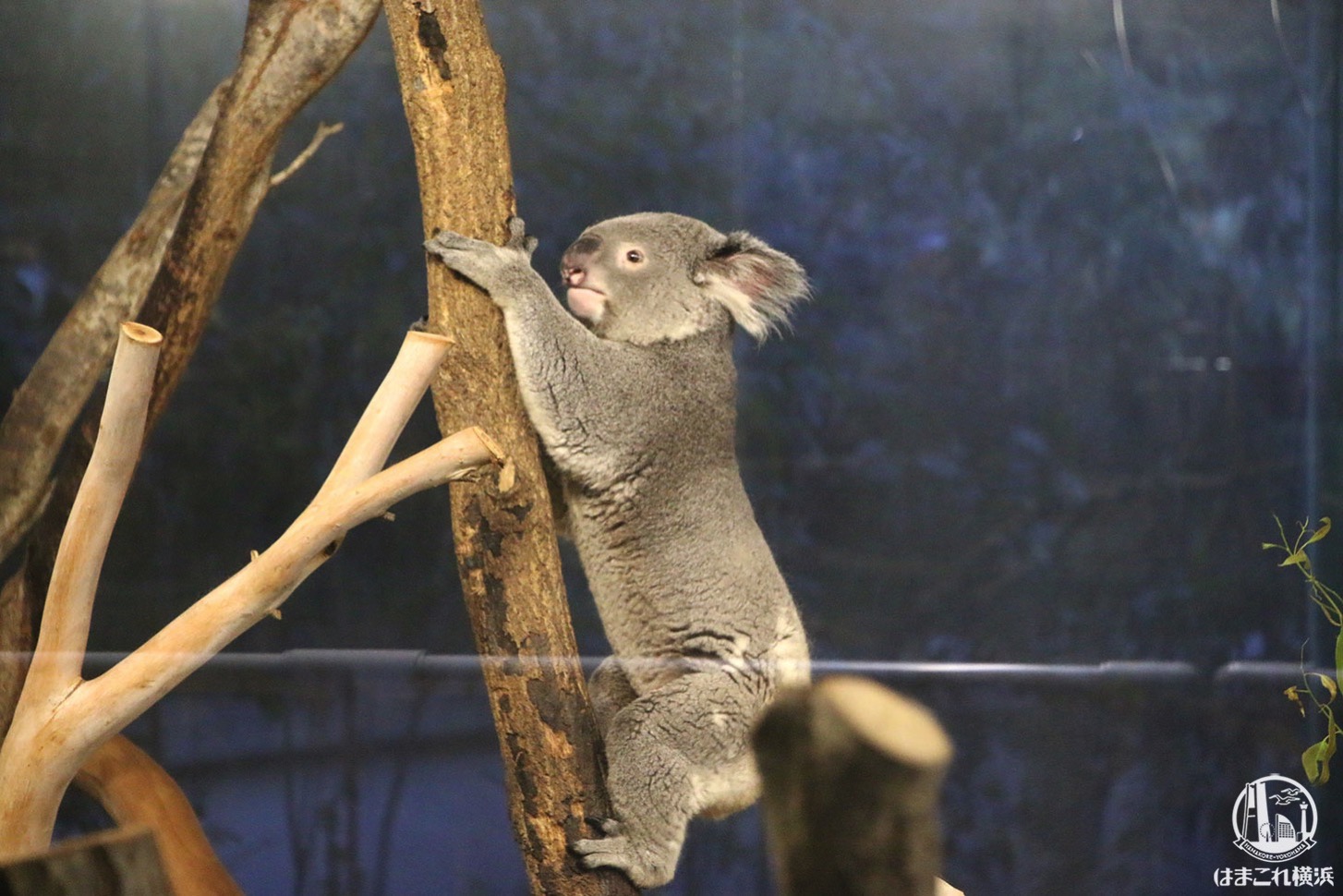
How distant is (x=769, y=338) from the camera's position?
9.07 ft

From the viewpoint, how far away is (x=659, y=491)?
230 cm

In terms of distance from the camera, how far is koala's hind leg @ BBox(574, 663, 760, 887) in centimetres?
200

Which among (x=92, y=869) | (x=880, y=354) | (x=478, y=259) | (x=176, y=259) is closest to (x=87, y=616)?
(x=92, y=869)

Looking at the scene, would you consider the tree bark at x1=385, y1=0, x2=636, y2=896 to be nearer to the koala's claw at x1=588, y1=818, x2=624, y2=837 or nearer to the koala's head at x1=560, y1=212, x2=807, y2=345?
the koala's claw at x1=588, y1=818, x2=624, y2=837

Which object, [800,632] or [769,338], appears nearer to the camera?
[800,632]

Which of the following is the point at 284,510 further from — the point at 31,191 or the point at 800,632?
the point at 800,632

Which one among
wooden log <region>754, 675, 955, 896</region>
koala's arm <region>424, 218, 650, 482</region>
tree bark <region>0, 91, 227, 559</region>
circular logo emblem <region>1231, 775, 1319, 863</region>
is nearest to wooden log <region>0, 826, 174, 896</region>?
wooden log <region>754, 675, 955, 896</region>

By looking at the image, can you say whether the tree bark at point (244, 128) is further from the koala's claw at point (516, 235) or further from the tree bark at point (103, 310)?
the koala's claw at point (516, 235)

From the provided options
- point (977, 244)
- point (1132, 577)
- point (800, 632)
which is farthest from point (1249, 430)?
point (800, 632)

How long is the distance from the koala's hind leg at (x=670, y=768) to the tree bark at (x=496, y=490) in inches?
1.6

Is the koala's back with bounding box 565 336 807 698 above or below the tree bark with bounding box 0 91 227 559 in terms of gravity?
below

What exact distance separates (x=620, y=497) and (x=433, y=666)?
0.74m

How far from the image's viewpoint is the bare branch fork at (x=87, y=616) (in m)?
1.65

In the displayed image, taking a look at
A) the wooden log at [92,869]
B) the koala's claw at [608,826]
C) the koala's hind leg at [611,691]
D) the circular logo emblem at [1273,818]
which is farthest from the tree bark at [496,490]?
the circular logo emblem at [1273,818]
